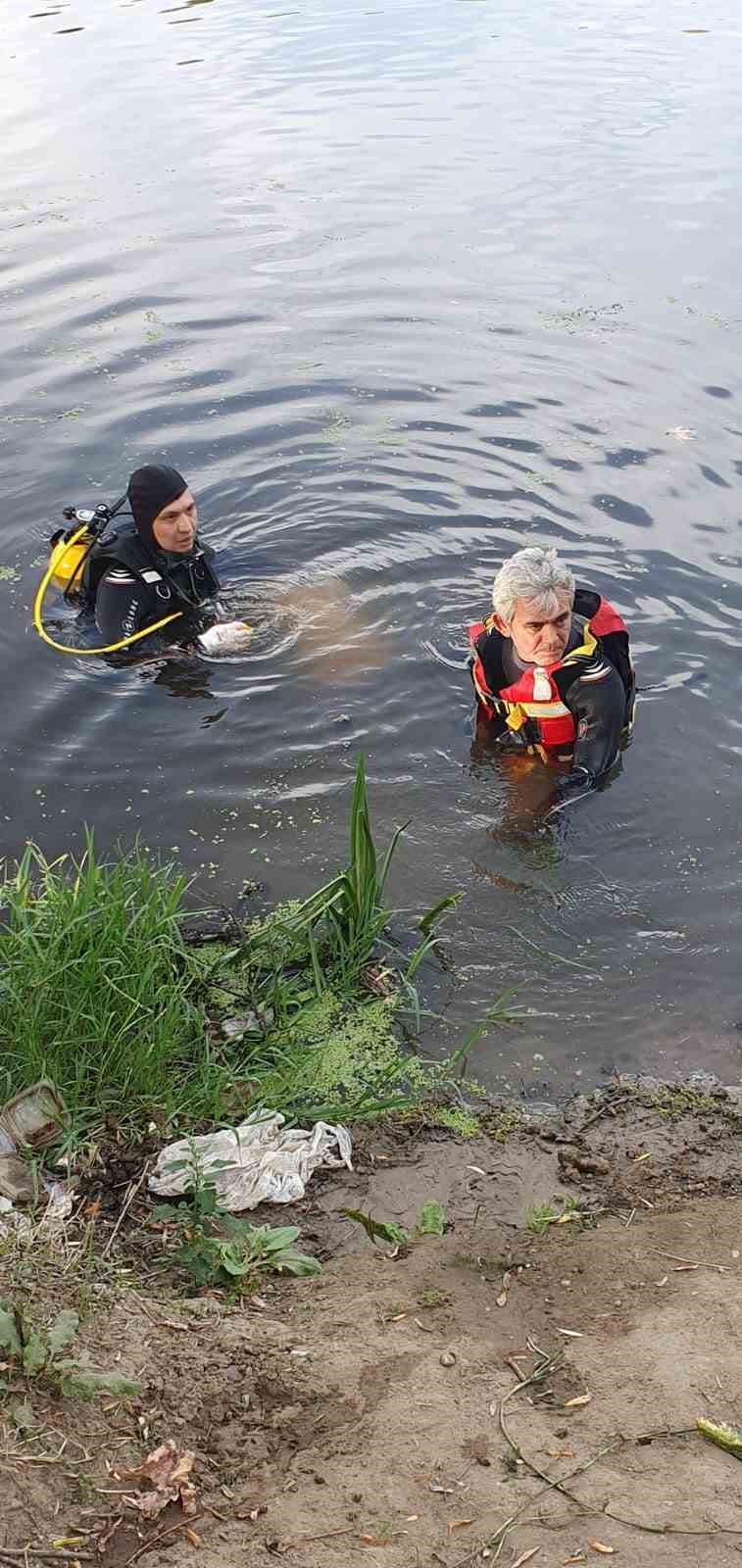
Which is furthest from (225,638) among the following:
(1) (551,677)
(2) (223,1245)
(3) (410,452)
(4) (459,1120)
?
(2) (223,1245)

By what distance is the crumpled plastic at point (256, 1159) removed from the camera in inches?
150

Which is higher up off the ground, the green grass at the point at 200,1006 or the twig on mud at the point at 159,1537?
the twig on mud at the point at 159,1537

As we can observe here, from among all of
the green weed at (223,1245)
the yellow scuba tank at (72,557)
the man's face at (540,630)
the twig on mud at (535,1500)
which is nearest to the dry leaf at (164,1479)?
the twig on mud at (535,1500)

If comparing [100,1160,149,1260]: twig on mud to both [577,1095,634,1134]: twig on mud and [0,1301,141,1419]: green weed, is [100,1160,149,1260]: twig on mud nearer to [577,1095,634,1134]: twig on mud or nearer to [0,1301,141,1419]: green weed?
[0,1301,141,1419]: green weed

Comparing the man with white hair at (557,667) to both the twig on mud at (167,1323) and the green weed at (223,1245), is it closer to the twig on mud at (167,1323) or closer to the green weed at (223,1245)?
the green weed at (223,1245)

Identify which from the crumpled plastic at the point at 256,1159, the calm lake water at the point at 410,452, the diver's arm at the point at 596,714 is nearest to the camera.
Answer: the crumpled plastic at the point at 256,1159

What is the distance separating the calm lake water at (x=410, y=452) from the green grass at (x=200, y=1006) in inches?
15.9

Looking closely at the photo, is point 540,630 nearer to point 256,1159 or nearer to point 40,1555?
point 256,1159

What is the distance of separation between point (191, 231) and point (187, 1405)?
1204 cm

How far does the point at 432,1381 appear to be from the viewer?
9.77 feet

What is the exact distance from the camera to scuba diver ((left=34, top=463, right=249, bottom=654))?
700 centimetres

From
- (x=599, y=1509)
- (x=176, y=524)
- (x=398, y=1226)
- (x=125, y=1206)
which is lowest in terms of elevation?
(x=398, y=1226)

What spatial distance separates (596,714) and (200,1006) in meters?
2.29

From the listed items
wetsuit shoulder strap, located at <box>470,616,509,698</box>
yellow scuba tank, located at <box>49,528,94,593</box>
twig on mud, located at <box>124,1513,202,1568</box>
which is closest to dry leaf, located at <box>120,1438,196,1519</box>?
twig on mud, located at <box>124,1513,202,1568</box>
